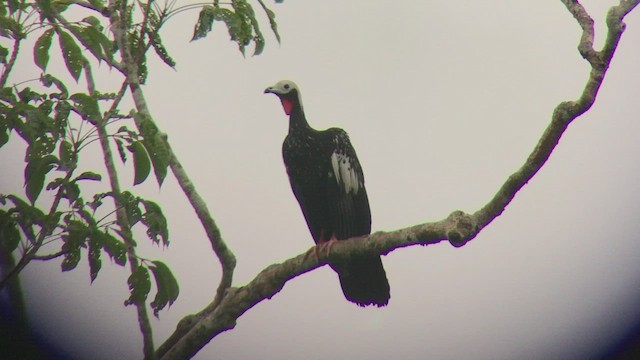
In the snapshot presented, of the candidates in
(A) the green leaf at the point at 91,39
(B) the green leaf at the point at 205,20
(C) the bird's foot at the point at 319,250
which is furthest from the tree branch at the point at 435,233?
(A) the green leaf at the point at 91,39

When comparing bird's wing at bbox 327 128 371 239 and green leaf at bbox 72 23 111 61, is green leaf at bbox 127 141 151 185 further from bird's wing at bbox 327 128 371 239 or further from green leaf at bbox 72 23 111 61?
bird's wing at bbox 327 128 371 239

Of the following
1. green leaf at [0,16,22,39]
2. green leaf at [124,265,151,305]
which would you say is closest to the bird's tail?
green leaf at [124,265,151,305]

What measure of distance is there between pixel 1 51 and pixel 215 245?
96 cm

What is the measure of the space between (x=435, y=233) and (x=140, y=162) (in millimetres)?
937

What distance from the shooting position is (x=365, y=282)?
10.5 feet

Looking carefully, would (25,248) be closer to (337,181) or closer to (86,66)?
(86,66)

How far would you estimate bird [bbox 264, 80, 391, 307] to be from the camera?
3.18 meters

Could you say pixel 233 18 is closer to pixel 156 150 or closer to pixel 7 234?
pixel 156 150

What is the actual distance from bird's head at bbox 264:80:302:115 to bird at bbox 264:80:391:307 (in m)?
0.02

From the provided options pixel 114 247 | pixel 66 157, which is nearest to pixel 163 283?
pixel 114 247

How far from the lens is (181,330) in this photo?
274 centimetres

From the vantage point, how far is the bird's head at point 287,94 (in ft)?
11.3

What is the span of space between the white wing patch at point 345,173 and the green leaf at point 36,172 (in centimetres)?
134

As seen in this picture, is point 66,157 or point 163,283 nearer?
point 66,157
